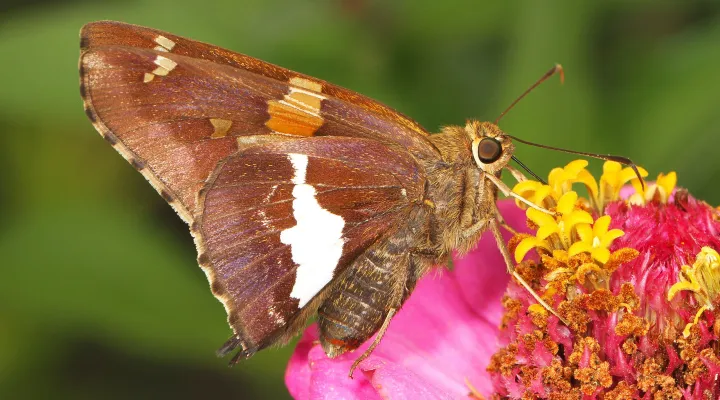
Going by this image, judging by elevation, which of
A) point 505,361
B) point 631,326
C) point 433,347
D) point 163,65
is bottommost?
point 433,347

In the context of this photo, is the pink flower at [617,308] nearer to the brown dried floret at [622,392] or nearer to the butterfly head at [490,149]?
the brown dried floret at [622,392]

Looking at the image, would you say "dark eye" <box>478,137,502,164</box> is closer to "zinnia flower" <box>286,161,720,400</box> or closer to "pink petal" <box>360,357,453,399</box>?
"zinnia flower" <box>286,161,720,400</box>

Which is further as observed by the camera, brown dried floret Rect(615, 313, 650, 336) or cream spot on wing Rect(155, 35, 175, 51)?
cream spot on wing Rect(155, 35, 175, 51)

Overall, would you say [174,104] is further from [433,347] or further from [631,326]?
[631,326]

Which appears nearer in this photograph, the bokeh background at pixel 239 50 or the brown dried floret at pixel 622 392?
the brown dried floret at pixel 622 392

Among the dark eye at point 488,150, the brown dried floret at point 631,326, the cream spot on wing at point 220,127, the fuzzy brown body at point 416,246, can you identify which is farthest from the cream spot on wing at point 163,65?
the brown dried floret at point 631,326

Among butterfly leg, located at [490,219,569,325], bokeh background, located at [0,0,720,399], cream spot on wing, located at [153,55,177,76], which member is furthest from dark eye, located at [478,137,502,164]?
bokeh background, located at [0,0,720,399]

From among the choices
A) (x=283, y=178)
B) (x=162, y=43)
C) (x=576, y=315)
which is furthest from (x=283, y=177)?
(x=576, y=315)
